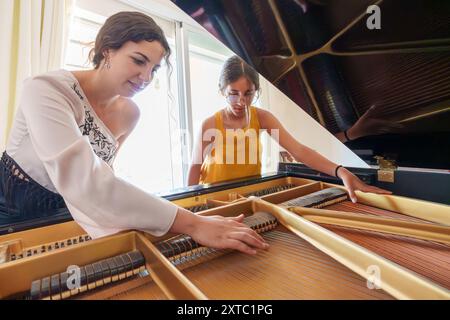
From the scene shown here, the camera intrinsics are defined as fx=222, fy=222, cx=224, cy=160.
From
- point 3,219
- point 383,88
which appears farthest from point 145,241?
point 383,88

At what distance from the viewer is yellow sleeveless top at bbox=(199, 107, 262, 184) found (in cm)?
179

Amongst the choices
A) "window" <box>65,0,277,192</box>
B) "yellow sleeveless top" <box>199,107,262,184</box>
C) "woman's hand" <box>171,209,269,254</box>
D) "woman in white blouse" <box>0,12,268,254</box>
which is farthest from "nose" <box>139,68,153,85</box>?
"window" <box>65,0,277,192</box>

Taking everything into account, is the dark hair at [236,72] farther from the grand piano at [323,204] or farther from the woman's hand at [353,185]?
the woman's hand at [353,185]

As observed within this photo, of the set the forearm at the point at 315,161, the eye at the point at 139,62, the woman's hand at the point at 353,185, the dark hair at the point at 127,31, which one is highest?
the dark hair at the point at 127,31

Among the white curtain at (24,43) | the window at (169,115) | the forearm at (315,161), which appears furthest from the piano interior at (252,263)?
the window at (169,115)

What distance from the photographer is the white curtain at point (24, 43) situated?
5.47 ft

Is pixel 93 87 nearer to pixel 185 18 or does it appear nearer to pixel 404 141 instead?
pixel 404 141

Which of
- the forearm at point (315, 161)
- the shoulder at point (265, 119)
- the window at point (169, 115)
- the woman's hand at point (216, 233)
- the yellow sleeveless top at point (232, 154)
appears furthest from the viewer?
the window at point (169, 115)

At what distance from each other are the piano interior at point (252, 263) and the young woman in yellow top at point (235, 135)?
0.81 meters

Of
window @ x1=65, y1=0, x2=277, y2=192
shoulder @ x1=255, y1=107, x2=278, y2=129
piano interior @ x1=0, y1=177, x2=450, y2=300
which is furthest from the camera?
window @ x1=65, y1=0, x2=277, y2=192

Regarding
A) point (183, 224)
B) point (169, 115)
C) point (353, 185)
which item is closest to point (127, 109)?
point (183, 224)

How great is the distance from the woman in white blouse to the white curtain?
1.08m

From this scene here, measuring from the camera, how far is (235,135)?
1844 mm

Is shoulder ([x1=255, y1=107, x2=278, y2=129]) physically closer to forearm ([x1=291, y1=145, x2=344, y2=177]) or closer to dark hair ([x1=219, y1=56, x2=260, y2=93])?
dark hair ([x1=219, y1=56, x2=260, y2=93])
